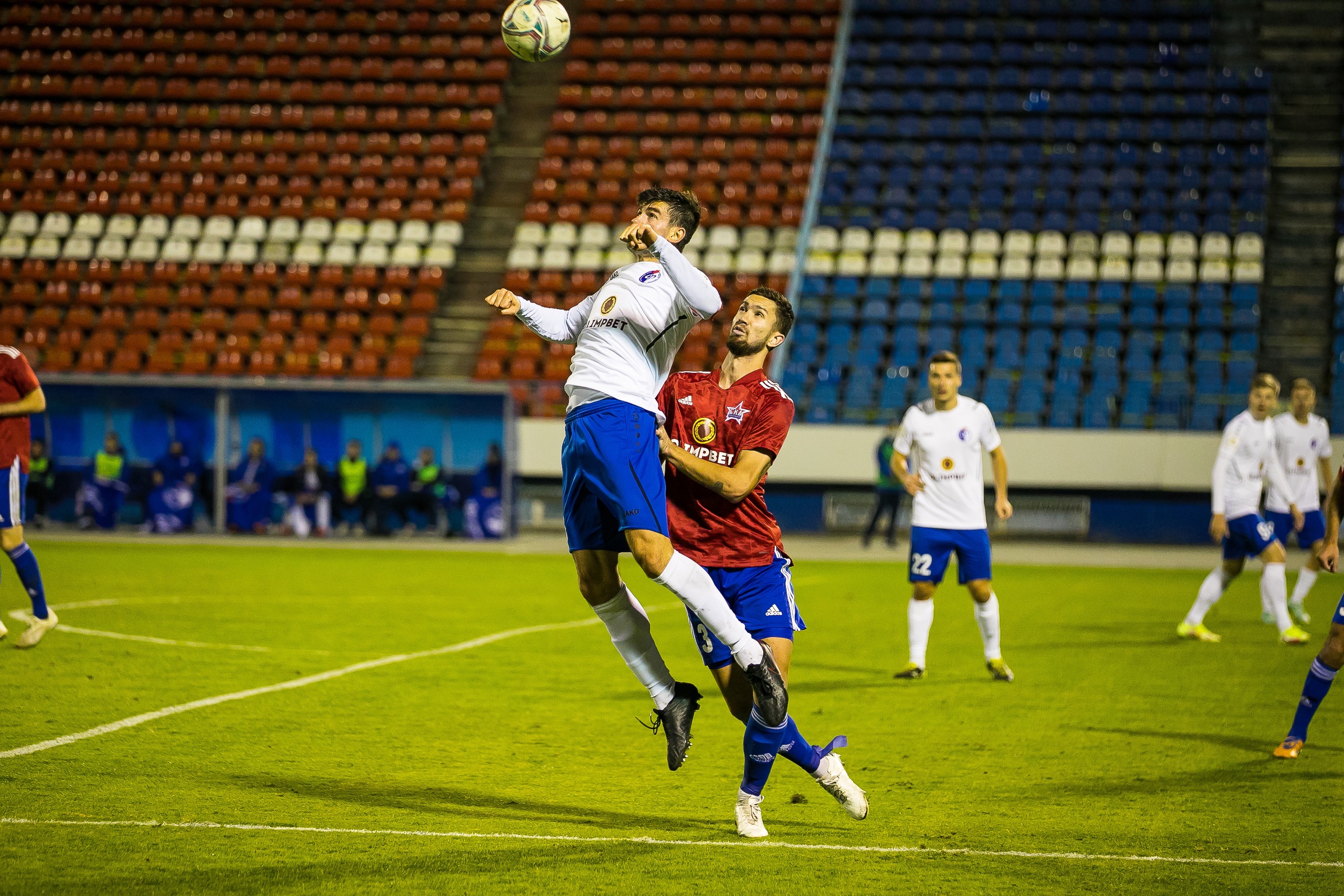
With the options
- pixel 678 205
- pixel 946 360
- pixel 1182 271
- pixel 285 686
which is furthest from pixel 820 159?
pixel 678 205

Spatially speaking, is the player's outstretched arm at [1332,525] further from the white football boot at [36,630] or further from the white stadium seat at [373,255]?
the white stadium seat at [373,255]

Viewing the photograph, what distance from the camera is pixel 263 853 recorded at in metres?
4.76

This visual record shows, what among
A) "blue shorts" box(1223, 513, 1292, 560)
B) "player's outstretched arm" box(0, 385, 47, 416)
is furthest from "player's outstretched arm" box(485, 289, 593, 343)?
"blue shorts" box(1223, 513, 1292, 560)

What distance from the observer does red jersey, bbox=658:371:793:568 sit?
204 inches

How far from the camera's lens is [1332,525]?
673 cm

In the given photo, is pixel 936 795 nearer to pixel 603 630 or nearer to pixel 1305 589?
pixel 603 630

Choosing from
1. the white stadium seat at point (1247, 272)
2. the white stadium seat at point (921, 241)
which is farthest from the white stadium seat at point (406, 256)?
the white stadium seat at point (1247, 272)

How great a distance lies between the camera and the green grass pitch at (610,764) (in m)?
4.68

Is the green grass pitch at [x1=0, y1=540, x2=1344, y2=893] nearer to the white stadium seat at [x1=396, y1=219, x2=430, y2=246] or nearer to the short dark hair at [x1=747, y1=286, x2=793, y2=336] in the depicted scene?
the short dark hair at [x1=747, y1=286, x2=793, y2=336]

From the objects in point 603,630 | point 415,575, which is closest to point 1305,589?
point 603,630

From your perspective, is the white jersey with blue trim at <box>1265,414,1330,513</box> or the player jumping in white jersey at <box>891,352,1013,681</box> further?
the white jersey with blue trim at <box>1265,414,1330,513</box>

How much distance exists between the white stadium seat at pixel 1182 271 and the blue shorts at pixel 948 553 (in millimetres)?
17835

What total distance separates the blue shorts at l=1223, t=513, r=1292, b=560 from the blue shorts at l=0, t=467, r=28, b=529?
9.20m

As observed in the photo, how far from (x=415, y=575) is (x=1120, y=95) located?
20.2 m
